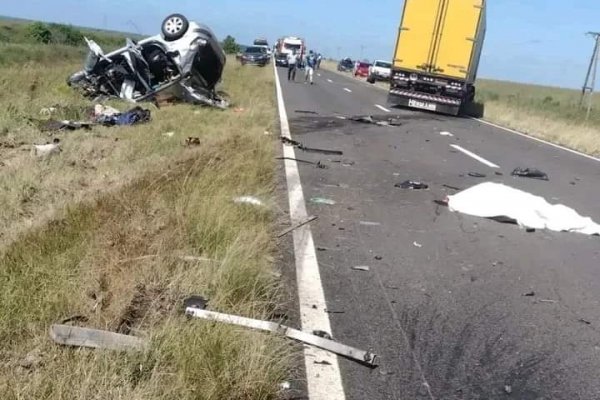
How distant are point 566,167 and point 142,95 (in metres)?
9.69

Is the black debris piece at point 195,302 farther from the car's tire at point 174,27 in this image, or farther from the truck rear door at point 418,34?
the truck rear door at point 418,34

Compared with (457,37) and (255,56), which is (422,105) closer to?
(457,37)

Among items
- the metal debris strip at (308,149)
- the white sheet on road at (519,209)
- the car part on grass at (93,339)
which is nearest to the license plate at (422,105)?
the metal debris strip at (308,149)

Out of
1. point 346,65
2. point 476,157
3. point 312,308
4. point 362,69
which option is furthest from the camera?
point 346,65

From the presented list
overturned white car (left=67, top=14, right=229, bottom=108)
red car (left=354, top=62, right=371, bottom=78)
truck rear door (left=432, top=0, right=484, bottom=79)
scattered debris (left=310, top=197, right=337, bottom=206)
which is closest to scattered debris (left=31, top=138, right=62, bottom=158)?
scattered debris (left=310, top=197, right=337, bottom=206)

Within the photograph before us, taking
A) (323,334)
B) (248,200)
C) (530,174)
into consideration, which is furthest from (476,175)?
(323,334)

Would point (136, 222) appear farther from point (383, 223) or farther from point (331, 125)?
point (331, 125)

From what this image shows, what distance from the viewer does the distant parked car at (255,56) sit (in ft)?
171

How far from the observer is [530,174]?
1102cm

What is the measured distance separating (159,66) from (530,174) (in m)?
9.24

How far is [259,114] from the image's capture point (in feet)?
50.4

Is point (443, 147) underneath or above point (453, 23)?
underneath

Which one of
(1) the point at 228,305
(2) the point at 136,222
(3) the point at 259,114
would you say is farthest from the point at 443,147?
(1) the point at 228,305

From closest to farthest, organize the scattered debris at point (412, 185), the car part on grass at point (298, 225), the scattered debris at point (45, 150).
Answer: the car part on grass at point (298, 225) < the scattered debris at point (45, 150) < the scattered debris at point (412, 185)
